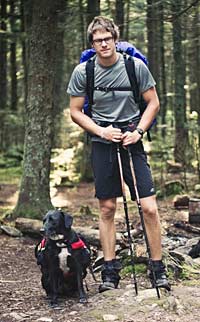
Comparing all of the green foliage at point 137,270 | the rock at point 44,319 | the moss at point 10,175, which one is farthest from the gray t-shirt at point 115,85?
the moss at point 10,175

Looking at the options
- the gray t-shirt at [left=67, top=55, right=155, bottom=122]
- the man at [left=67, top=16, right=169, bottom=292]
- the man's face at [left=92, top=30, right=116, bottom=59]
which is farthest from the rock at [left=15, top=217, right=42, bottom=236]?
the man's face at [left=92, top=30, right=116, bottom=59]

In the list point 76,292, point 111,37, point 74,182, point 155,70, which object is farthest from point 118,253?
point 155,70

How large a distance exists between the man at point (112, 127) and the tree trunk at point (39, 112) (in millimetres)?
4119

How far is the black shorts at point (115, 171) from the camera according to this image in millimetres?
4836

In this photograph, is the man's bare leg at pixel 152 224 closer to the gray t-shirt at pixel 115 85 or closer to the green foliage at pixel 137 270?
the gray t-shirt at pixel 115 85

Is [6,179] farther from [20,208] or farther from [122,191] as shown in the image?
[122,191]

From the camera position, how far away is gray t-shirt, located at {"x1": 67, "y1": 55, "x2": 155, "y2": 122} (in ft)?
15.6

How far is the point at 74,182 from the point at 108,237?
10.9 metres

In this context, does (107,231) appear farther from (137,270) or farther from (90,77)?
(90,77)

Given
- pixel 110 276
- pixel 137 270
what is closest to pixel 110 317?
pixel 110 276

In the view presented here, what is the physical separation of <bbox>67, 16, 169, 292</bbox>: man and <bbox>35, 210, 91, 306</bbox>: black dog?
24 centimetres

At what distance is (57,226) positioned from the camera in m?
4.83

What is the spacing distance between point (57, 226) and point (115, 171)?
0.70 m

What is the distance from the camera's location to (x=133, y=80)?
15.6 ft
